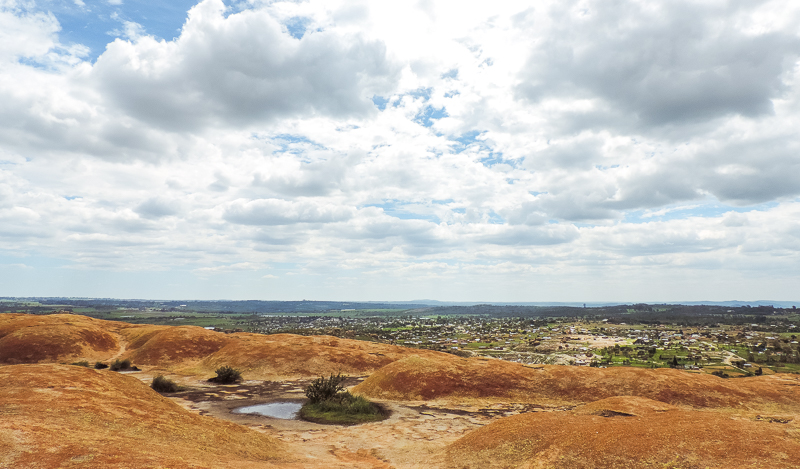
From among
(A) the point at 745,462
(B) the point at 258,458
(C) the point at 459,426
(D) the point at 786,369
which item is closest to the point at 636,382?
(C) the point at 459,426

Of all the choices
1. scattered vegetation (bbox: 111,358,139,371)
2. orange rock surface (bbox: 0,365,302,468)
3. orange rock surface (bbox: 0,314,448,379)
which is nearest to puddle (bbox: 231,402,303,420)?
orange rock surface (bbox: 0,365,302,468)

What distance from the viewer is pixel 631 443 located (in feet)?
53.3

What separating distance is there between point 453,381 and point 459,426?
1073cm

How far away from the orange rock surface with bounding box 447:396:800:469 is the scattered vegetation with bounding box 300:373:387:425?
1090cm

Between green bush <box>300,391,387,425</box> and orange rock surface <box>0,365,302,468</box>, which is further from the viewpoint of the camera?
green bush <box>300,391,387,425</box>

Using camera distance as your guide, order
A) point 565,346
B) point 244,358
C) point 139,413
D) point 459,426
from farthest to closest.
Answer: point 565,346 → point 244,358 → point 459,426 → point 139,413

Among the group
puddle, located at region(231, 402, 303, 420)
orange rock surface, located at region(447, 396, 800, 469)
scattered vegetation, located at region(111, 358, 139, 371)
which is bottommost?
scattered vegetation, located at region(111, 358, 139, 371)

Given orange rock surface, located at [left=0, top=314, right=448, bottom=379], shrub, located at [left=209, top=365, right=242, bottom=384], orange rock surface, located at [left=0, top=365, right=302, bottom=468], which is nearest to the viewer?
orange rock surface, located at [left=0, top=365, right=302, bottom=468]

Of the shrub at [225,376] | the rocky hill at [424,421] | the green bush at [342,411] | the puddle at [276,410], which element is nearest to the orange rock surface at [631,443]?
the rocky hill at [424,421]

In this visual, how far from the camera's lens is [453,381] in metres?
38.9

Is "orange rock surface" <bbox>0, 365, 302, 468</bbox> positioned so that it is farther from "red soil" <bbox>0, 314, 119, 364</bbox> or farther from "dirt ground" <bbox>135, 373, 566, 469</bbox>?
"red soil" <bbox>0, 314, 119, 364</bbox>

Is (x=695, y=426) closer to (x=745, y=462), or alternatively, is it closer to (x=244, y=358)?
(x=745, y=462)

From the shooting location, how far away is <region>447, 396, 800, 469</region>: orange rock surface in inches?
564

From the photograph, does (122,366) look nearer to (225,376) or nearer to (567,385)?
(225,376)
